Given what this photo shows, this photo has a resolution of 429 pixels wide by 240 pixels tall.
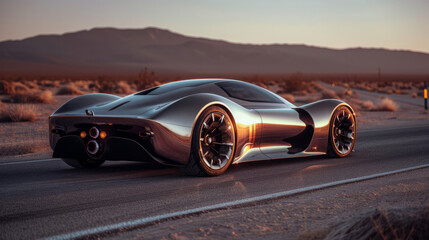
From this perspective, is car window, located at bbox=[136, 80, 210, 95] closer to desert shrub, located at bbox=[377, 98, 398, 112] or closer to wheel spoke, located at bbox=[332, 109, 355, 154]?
wheel spoke, located at bbox=[332, 109, 355, 154]

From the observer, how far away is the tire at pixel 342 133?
9.45 meters

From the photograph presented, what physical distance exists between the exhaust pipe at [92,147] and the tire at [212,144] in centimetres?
118

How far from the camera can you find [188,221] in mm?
5059

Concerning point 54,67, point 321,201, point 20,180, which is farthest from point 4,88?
point 54,67

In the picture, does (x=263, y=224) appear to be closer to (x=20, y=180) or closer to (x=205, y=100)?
(x=205, y=100)

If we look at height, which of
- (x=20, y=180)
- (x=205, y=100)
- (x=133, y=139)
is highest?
(x=205, y=100)

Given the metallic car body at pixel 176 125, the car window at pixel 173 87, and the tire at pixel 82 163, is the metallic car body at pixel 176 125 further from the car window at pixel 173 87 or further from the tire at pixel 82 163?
the tire at pixel 82 163

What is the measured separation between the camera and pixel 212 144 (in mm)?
7438

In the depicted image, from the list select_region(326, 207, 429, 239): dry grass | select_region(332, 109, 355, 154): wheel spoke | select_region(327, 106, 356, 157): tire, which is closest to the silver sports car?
select_region(327, 106, 356, 157): tire

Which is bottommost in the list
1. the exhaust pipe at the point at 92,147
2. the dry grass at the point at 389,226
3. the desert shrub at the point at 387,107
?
the desert shrub at the point at 387,107

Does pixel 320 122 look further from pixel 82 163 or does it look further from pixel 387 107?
pixel 387 107

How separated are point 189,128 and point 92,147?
4.25 ft

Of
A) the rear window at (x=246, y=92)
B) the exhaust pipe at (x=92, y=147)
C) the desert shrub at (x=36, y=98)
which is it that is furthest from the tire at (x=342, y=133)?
the desert shrub at (x=36, y=98)

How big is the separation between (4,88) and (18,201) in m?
31.0
